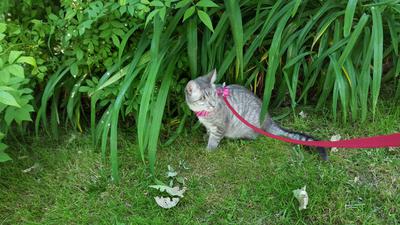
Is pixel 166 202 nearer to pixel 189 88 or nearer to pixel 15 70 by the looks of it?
pixel 189 88

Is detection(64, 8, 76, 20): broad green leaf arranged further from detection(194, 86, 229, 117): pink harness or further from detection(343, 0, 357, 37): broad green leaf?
detection(343, 0, 357, 37): broad green leaf

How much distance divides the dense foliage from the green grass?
0.48 feet

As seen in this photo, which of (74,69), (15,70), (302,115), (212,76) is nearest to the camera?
(15,70)

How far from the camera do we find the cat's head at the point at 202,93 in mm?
2566

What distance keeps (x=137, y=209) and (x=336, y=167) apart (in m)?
1.17

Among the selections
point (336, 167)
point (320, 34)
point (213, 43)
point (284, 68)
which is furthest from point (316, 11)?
point (336, 167)

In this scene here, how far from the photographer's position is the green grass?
91.6 inches

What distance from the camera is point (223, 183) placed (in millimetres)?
2568

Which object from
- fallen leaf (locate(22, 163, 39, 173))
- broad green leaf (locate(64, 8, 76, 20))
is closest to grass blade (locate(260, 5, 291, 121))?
broad green leaf (locate(64, 8, 76, 20))

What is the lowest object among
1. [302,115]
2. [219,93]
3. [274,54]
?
[302,115]

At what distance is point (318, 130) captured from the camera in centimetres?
283

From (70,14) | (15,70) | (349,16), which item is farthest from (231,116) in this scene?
(15,70)

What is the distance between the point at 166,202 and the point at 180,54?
96cm

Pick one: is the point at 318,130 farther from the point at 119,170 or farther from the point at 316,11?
the point at 119,170
